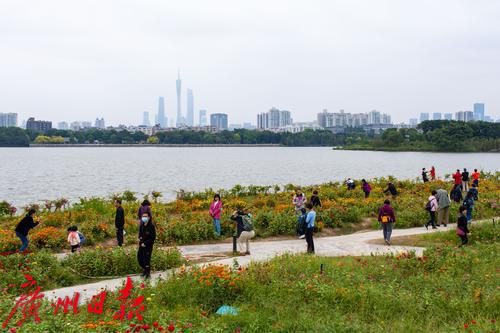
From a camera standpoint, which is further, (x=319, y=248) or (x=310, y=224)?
(x=319, y=248)

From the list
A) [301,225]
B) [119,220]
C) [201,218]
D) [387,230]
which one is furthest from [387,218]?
[119,220]

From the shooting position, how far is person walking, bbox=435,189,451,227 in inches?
811

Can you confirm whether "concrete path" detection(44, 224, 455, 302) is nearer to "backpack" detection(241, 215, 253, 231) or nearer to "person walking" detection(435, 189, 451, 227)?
"backpack" detection(241, 215, 253, 231)

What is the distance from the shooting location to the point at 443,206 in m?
20.7

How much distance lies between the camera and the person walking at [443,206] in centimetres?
2059

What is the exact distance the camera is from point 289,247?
57.5 ft

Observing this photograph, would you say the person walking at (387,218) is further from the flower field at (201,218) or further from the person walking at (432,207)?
the person walking at (432,207)

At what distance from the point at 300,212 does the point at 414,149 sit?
460 feet

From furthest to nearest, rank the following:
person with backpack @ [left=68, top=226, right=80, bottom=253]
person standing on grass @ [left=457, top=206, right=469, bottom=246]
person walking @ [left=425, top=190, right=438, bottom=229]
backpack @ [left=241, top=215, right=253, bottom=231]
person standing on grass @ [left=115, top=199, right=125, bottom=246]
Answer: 1. person walking @ [left=425, top=190, right=438, bottom=229]
2. person standing on grass @ [left=115, top=199, right=125, bottom=246]
3. person standing on grass @ [left=457, top=206, right=469, bottom=246]
4. backpack @ [left=241, top=215, right=253, bottom=231]
5. person with backpack @ [left=68, top=226, right=80, bottom=253]

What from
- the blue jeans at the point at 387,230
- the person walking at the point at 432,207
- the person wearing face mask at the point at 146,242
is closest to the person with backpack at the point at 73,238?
the person wearing face mask at the point at 146,242

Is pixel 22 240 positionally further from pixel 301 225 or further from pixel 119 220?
pixel 301 225

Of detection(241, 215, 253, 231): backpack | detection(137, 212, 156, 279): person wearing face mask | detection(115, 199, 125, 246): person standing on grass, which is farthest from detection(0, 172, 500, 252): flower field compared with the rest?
detection(137, 212, 156, 279): person wearing face mask

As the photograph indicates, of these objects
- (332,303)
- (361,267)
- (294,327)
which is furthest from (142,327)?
(361,267)

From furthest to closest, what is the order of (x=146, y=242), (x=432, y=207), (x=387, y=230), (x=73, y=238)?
(x=432, y=207), (x=387, y=230), (x=73, y=238), (x=146, y=242)
